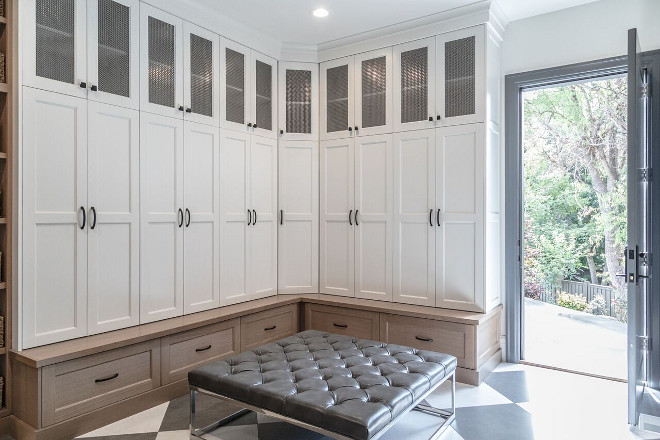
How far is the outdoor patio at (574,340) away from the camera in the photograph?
11.4 feet

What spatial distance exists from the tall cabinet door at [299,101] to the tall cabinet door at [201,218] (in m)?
0.81

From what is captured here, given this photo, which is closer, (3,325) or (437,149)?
(3,325)

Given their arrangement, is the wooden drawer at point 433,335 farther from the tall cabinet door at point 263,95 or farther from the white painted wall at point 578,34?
the white painted wall at point 578,34

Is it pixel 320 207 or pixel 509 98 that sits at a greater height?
pixel 509 98

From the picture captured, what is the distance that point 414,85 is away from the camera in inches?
141

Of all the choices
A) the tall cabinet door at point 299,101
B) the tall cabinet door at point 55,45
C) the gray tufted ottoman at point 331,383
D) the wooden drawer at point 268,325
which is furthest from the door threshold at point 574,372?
the tall cabinet door at point 55,45

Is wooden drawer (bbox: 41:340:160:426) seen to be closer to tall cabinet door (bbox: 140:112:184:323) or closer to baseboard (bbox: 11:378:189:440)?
baseboard (bbox: 11:378:189:440)

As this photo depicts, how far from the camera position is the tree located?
11.4 ft

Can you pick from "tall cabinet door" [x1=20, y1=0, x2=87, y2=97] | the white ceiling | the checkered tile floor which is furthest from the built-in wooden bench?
the white ceiling

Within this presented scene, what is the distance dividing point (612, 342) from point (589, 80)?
207cm

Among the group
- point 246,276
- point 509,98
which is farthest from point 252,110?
point 509,98

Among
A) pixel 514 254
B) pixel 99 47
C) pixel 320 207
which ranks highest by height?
pixel 99 47

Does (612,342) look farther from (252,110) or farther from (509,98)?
(252,110)

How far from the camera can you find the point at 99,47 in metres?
2.68
